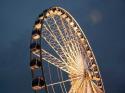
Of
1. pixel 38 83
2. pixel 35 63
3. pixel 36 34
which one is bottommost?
pixel 38 83

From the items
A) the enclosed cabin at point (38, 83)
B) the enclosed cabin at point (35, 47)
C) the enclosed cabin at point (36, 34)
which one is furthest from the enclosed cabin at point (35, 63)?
the enclosed cabin at point (36, 34)

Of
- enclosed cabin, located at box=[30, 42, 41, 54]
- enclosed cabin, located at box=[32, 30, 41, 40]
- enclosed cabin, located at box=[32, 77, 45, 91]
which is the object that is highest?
enclosed cabin, located at box=[32, 30, 41, 40]

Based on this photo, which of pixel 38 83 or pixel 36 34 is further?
pixel 36 34

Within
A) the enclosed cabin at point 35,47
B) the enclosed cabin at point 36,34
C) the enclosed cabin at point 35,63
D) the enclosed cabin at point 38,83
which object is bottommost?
the enclosed cabin at point 38,83

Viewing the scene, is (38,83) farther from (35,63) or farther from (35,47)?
(35,47)

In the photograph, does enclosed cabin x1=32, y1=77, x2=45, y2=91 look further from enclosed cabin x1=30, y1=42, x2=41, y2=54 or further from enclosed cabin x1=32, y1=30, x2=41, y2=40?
enclosed cabin x1=32, y1=30, x2=41, y2=40

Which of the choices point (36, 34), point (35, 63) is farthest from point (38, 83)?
point (36, 34)

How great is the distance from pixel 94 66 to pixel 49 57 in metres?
9.03

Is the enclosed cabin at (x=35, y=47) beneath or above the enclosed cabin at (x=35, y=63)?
above

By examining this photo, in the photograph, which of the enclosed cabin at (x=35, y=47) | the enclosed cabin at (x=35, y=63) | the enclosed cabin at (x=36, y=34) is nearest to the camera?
the enclosed cabin at (x=35, y=63)

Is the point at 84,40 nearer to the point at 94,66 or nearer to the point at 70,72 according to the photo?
the point at 94,66

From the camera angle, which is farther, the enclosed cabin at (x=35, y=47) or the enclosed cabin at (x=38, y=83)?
the enclosed cabin at (x=35, y=47)

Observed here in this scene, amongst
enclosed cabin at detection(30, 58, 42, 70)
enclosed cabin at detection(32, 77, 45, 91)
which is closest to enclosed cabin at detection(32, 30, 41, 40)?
enclosed cabin at detection(30, 58, 42, 70)

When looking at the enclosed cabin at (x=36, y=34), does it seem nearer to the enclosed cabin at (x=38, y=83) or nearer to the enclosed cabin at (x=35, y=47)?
the enclosed cabin at (x=35, y=47)
